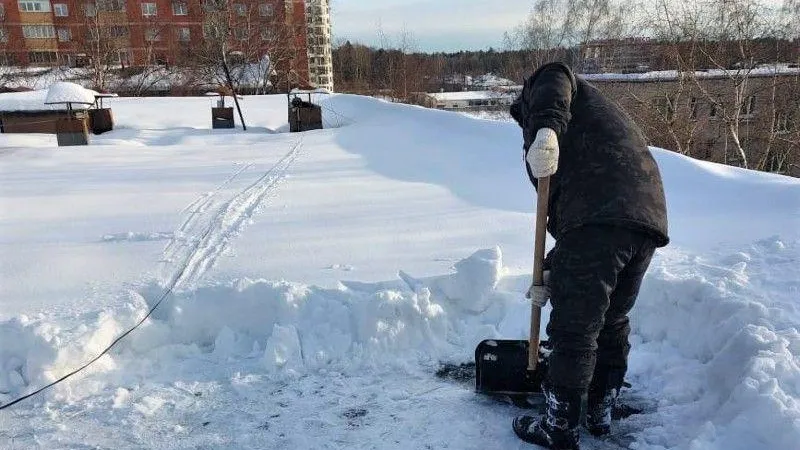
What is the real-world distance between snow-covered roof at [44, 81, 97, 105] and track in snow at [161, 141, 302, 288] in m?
9.08

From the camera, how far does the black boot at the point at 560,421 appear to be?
79.7 inches

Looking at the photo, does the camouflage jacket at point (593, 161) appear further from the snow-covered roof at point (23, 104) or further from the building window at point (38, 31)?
the building window at point (38, 31)

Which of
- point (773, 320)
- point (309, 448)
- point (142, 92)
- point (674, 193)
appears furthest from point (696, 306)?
point (142, 92)

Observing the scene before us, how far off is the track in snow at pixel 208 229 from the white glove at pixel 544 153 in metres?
2.59

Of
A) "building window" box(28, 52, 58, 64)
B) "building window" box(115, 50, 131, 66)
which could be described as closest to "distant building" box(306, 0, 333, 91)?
"building window" box(115, 50, 131, 66)

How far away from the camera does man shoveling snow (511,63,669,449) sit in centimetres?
183

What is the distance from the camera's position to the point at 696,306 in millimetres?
2783

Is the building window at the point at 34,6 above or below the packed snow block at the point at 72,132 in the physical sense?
above

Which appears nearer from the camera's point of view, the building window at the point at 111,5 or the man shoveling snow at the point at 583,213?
the man shoveling snow at the point at 583,213

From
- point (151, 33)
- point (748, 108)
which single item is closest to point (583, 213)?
point (748, 108)

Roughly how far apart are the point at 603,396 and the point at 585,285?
2.32ft

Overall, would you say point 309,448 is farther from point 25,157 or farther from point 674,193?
point 25,157

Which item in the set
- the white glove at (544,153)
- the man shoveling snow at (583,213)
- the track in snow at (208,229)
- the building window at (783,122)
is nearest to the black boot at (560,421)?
the man shoveling snow at (583,213)

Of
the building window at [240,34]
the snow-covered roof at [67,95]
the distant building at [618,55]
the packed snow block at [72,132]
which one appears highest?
the building window at [240,34]
